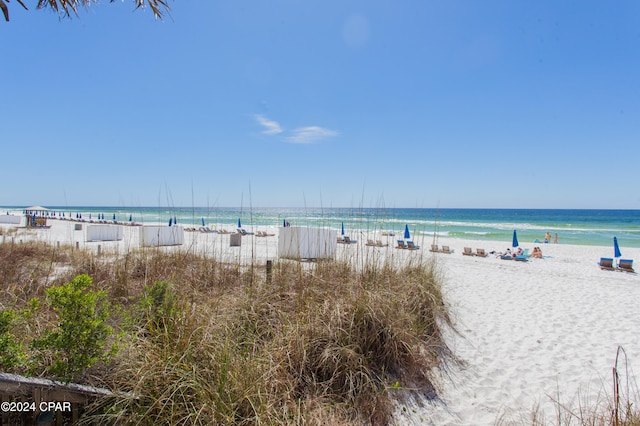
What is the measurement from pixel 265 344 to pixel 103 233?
603 inches

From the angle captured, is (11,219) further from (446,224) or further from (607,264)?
(446,224)

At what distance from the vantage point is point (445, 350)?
11.8ft

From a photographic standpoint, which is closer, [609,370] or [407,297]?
[609,370]

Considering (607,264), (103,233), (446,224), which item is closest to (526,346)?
(607,264)

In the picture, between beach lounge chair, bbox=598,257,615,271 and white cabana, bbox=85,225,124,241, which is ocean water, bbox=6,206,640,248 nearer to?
white cabana, bbox=85,225,124,241

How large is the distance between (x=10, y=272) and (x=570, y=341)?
25.4 feet

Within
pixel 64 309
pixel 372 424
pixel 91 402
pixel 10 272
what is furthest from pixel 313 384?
pixel 10 272

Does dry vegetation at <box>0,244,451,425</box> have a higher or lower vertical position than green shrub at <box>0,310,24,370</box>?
lower

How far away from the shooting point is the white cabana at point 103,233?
1402 centimetres

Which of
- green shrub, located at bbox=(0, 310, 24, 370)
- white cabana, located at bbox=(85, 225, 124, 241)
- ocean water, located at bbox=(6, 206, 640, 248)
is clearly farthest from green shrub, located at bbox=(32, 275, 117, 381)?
white cabana, located at bbox=(85, 225, 124, 241)

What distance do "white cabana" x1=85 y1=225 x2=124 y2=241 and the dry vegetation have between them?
10.8 metres

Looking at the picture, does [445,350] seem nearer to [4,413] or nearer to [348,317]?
[348,317]

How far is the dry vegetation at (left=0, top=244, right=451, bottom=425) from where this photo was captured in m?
1.96

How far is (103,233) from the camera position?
47.2ft
